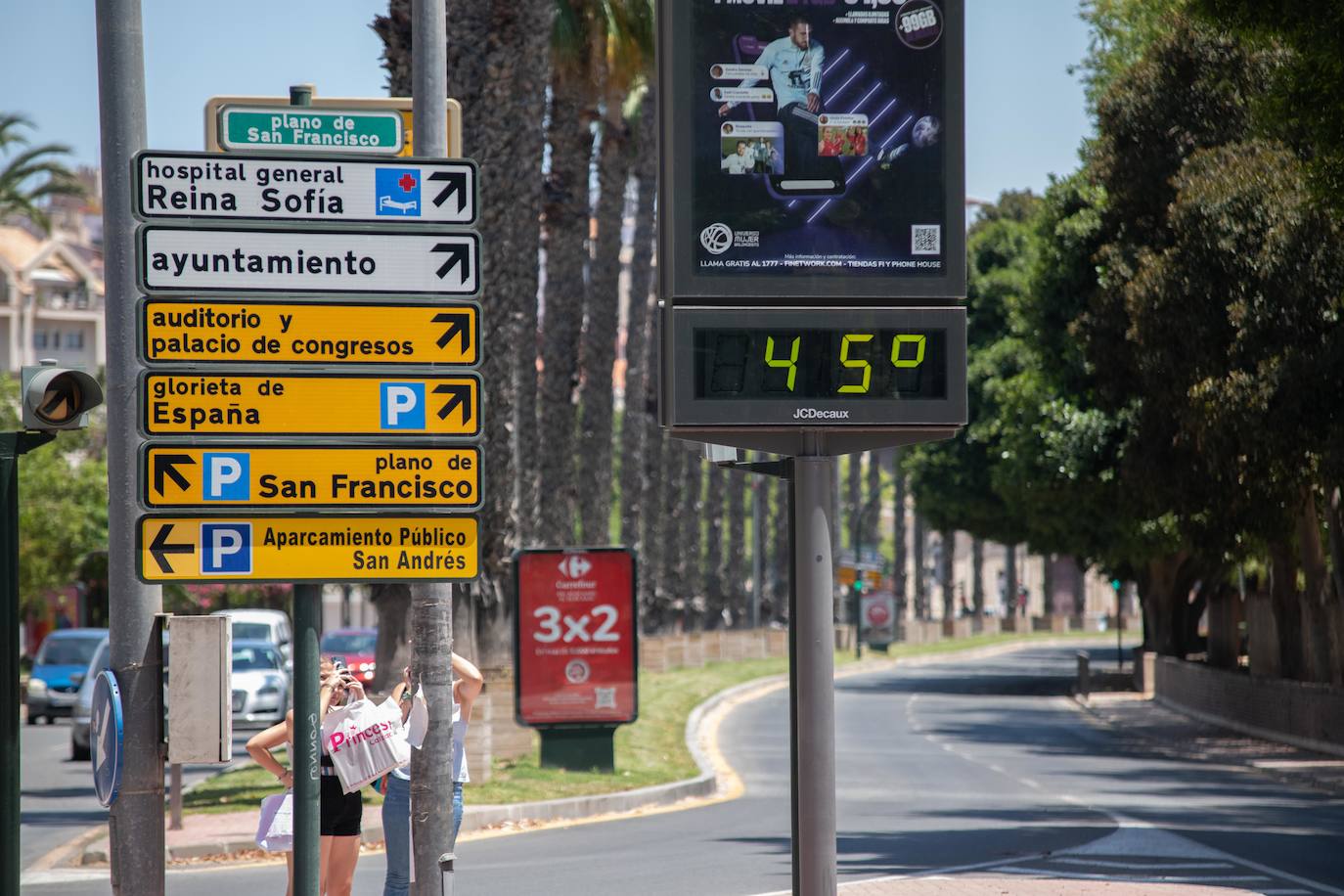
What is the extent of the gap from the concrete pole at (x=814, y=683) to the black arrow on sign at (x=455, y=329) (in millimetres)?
1991

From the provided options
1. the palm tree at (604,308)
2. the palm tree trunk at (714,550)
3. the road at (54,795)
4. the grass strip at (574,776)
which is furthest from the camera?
the palm tree trunk at (714,550)

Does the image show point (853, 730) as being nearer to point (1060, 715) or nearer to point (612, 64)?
point (1060, 715)

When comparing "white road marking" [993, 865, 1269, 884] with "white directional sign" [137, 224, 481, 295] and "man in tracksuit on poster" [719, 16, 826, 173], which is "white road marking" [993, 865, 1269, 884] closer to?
"man in tracksuit on poster" [719, 16, 826, 173]

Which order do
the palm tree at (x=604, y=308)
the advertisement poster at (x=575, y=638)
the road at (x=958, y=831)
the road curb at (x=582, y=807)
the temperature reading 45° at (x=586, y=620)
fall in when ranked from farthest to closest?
the palm tree at (x=604, y=308), the temperature reading 45° at (x=586, y=620), the advertisement poster at (x=575, y=638), the road curb at (x=582, y=807), the road at (x=958, y=831)

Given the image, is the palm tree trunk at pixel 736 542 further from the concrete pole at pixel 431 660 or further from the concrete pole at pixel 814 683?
the concrete pole at pixel 814 683

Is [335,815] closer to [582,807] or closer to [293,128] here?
[293,128]

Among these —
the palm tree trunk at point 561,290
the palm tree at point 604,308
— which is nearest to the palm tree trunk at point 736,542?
the palm tree at point 604,308

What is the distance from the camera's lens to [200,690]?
721cm

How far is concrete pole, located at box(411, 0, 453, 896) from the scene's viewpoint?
9367 mm

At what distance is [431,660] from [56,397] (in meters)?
3.11

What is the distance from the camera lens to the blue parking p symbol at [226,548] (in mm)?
7113

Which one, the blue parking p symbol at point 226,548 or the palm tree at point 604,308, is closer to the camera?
the blue parking p symbol at point 226,548

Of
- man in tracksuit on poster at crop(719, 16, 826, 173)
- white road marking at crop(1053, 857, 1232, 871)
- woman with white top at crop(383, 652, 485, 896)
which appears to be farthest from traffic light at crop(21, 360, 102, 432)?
white road marking at crop(1053, 857, 1232, 871)

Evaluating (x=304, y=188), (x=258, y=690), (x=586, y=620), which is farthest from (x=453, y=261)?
(x=258, y=690)
